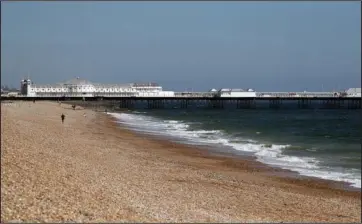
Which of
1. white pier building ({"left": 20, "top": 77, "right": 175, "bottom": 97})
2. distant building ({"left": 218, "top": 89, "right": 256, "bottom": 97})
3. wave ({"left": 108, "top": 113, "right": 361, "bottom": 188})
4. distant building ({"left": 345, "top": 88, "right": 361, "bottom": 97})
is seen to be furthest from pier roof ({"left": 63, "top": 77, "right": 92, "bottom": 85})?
wave ({"left": 108, "top": 113, "right": 361, "bottom": 188})

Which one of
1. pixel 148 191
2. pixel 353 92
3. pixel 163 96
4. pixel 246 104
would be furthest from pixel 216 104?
pixel 148 191

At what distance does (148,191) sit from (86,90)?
96.1 meters

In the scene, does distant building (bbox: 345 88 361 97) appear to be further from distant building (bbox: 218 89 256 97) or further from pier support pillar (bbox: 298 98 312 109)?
distant building (bbox: 218 89 256 97)

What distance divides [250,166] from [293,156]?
363 cm

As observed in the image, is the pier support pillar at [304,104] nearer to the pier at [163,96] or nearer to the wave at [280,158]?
the pier at [163,96]

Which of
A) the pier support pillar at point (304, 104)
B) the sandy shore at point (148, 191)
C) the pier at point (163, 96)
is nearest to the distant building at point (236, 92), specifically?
the pier at point (163, 96)

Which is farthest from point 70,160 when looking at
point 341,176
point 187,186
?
point 341,176

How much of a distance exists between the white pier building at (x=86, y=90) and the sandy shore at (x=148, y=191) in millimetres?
85411

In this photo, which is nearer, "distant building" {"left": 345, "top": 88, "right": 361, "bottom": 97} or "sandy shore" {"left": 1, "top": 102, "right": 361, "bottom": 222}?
"sandy shore" {"left": 1, "top": 102, "right": 361, "bottom": 222}

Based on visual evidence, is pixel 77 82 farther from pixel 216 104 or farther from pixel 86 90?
pixel 216 104

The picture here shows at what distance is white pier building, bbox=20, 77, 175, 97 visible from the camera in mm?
99375

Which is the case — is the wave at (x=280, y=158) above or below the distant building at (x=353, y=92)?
below

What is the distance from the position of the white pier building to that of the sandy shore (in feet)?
280

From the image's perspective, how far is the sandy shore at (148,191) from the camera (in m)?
7.76
